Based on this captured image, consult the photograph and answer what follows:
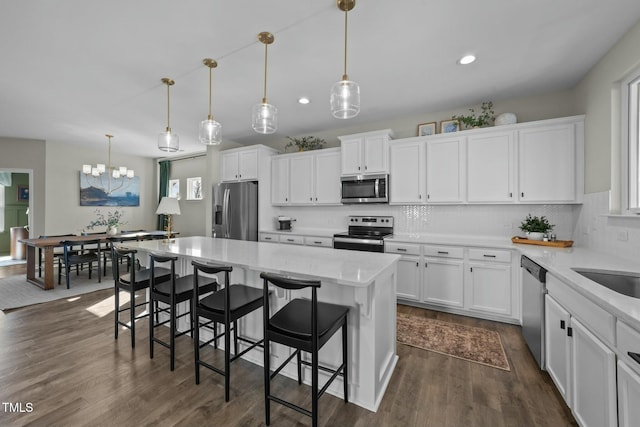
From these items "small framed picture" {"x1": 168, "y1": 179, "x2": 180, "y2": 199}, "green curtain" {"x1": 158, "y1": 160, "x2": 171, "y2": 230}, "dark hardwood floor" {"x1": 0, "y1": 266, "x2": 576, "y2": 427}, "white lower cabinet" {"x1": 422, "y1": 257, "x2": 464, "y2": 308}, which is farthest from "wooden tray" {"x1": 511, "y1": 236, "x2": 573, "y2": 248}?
"green curtain" {"x1": 158, "y1": 160, "x2": 171, "y2": 230}

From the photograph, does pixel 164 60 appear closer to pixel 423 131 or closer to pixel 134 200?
pixel 423 131

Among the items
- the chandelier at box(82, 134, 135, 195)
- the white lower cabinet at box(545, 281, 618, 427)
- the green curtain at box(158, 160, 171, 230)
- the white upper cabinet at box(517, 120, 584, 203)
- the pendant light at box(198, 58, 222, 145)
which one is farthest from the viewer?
the green curtain at box(158, 160, 171, 230)

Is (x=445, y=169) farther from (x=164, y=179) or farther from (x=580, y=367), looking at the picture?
(x=164, y=179)

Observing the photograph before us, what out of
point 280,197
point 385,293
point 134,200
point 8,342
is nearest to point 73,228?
point 134,200

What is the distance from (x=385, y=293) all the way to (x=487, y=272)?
70.1 inches

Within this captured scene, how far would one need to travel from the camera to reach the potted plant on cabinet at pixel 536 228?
2910 mm

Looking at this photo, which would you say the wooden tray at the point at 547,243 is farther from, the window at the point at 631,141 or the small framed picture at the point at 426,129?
the small framed picture at the point at 426,129

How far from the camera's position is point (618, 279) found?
1683 millimetres

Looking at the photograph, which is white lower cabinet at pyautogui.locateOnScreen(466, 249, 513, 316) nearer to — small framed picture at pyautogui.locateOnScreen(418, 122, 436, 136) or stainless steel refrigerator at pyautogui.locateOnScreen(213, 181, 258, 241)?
small framed picture at pyautogui.locateOnScreen(418, 122, 436, 136)

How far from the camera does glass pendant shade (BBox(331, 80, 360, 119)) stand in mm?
1908

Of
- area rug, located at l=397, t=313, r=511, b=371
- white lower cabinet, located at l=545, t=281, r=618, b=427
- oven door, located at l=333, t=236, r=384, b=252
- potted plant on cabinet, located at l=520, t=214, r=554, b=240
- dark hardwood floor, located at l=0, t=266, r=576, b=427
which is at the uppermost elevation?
potted plant on cabinet, located at l=520, t=214, r=554, b=240

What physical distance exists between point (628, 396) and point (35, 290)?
656 centimetres

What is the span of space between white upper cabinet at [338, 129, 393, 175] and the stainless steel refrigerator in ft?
5.84

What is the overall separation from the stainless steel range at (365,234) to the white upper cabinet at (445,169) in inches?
30.6
